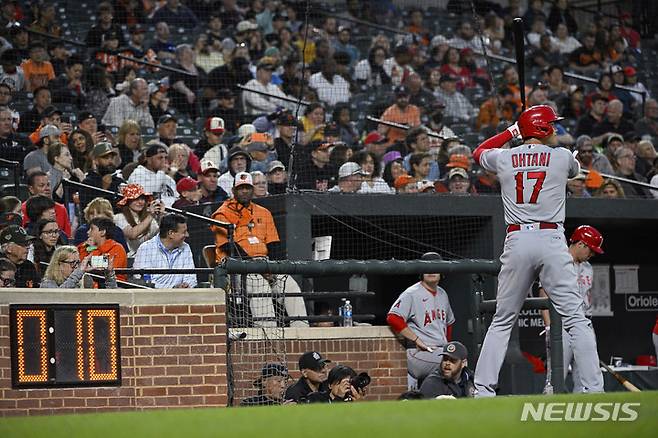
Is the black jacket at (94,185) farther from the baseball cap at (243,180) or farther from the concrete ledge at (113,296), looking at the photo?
the concrete ledge at (113,296)

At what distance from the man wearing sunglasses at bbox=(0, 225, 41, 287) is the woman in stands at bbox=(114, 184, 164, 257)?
1.50 meters

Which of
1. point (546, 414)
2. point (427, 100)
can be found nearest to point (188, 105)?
point (427, 100)

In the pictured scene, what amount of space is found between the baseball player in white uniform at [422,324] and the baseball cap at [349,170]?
135 inches

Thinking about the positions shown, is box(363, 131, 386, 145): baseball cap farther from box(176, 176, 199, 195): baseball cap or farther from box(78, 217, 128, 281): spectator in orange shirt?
box(78, 217, 128, 281): spectator in orange shirt

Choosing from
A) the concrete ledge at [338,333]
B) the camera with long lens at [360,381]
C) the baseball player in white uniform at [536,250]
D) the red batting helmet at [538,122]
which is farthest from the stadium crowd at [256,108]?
the red batting helmet at [538,122]

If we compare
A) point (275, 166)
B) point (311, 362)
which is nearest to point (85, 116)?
point (275, 166)

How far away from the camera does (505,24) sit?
2127 cm

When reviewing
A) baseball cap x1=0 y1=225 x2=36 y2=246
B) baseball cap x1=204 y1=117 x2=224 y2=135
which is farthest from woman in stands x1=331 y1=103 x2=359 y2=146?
baseball cap x1=0 y1=225 x2=36 y2=246

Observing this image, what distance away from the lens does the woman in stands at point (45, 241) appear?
33.0 feet

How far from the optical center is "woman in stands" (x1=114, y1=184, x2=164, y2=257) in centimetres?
1090

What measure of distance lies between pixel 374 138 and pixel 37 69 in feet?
13.6

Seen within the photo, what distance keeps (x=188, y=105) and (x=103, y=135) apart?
2725 mm

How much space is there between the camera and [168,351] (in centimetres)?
770

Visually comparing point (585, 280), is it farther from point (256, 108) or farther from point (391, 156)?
point (256, 108)
